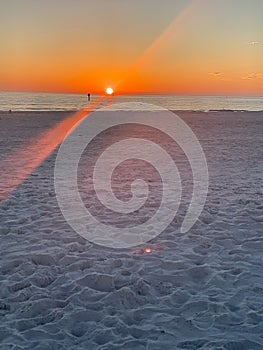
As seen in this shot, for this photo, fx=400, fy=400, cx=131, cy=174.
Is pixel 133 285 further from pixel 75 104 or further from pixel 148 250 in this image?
pixel 75 104

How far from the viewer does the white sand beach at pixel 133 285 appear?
4125 mm

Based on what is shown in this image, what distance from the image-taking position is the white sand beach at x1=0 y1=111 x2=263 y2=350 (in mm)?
4125

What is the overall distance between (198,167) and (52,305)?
912cm

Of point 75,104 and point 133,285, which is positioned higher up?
point 75,104

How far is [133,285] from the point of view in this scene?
16.9 ft

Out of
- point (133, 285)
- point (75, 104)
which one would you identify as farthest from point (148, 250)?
point (75, 104)

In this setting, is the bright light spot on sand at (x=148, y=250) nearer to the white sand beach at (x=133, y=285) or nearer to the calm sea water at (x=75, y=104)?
the white sand beach at (x=133, y=285)

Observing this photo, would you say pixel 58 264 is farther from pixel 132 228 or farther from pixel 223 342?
pixel 223 342

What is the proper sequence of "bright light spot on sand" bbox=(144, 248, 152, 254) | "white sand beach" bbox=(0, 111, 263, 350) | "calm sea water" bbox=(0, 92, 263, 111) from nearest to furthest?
1. "white sand beach" bbox=(0, 111, 263, 350)
2. "bright light spot on sand" bbox=(144, 248, 152, 254)
3. "calm sea water" bbox=(0, 92, 263, 111)

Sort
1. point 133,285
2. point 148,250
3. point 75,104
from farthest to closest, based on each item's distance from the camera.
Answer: point 75,104, point 148,250, point 133,285

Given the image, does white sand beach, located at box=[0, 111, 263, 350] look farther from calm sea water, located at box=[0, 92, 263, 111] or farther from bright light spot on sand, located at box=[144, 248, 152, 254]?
calm sea water, located at box=[0, 92, 263, 111]

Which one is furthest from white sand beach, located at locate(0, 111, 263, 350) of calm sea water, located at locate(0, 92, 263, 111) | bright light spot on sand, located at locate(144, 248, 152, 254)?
calm sea water, located at locate(0, 92, 263, 111)

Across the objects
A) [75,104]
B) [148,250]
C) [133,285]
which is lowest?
[133,285]

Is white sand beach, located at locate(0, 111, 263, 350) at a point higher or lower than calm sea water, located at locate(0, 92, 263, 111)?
lower
